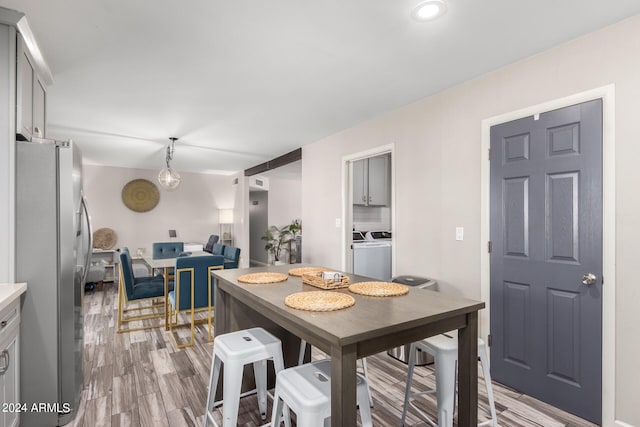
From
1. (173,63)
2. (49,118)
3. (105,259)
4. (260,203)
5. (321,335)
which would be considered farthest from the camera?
(260,203)

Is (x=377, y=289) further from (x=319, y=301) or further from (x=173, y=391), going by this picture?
(x=173, y=391)

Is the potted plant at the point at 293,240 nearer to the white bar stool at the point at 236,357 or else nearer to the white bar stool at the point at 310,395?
the white bar stool at the point at 236,357

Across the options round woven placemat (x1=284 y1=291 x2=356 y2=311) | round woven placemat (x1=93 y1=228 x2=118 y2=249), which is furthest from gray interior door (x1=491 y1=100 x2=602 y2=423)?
round woven placemat (x1=93 y1=228 x2=118 y2=249)

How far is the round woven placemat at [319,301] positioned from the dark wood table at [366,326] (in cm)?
3

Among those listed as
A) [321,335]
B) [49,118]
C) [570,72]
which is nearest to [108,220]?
[49,118]

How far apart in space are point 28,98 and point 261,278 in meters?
1.76

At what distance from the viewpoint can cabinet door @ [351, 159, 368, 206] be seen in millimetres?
4895

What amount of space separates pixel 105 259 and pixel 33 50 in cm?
516

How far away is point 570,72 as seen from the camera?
6.89 feet

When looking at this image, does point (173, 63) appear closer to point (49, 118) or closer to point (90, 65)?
point (90, 65)

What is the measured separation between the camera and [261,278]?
2029mm

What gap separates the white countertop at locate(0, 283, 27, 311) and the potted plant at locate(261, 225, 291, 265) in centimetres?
640

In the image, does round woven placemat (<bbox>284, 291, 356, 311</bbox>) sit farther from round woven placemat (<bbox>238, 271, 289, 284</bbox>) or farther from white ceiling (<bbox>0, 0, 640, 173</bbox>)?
white ceiling (<bbox>0, 0, 640, 173</bbox>)

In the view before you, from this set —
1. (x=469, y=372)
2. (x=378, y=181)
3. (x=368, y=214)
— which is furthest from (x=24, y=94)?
(x=368, y=214)
